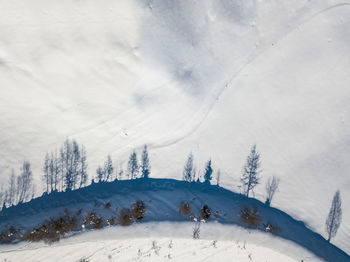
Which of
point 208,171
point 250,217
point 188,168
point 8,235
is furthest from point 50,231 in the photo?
point 250,217

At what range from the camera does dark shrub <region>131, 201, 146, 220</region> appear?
759 cm

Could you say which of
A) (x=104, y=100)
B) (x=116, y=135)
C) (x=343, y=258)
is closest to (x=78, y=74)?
(x=104, y=100)

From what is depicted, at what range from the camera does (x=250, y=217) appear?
7684 millimetres

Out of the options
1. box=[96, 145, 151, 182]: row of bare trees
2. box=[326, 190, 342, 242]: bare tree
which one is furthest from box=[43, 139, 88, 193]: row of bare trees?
box=[326, 190, 342, 242]: bare tree

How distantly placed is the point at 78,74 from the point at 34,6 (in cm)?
218

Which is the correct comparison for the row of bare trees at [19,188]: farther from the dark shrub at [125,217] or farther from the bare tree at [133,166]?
the bare tree at [133,166]

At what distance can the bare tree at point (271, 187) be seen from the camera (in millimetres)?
7883

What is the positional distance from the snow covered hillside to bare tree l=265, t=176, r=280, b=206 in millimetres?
231

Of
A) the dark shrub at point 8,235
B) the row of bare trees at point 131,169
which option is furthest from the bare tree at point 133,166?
the dark shrub at point 8,235

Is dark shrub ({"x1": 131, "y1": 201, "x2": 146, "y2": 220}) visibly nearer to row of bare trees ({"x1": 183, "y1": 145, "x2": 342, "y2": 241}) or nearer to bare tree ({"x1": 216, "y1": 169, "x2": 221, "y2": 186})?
row of bare trees ({"x1": 183, "y1": 145, "x2": 342, "y2": 241})

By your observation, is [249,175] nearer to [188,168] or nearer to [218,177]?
[218,177]

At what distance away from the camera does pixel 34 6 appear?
745 cm

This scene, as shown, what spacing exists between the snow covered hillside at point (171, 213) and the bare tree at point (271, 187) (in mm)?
231

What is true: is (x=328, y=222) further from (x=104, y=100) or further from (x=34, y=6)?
(x=34, y=6)
